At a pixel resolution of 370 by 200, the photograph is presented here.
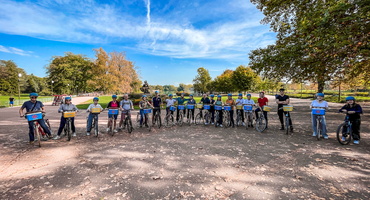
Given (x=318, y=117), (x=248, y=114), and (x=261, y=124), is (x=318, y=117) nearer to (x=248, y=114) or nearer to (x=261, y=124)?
(x=261, y=124)

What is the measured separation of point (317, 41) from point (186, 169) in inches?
437

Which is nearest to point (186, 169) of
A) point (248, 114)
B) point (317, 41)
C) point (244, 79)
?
point (248, 114)

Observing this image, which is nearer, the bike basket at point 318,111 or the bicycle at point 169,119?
the bike basket at point 318,111

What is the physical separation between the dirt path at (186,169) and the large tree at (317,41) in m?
5.56

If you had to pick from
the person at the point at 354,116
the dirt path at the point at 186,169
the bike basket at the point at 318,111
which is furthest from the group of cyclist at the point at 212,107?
the dirt path at the point at 186,169

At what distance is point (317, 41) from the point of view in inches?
398

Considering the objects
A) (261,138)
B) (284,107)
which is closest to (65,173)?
(261,138)

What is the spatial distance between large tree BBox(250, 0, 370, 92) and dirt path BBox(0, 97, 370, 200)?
5556 mm

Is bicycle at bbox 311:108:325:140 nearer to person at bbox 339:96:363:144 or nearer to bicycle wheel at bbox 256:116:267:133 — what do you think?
person at bbox 339:96:363:144

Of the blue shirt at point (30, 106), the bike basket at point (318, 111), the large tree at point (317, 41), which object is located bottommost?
the bike basket at point (318, 111)

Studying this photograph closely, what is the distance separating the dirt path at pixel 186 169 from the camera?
3537mm

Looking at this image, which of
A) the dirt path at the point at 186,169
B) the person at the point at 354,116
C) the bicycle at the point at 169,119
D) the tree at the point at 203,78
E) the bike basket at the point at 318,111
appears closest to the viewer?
the dirt path at the point at 186,169

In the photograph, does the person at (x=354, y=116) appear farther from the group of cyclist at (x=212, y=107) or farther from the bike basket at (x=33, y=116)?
the bike basket at (x=33, y=116)

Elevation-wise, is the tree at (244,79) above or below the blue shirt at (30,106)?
above
